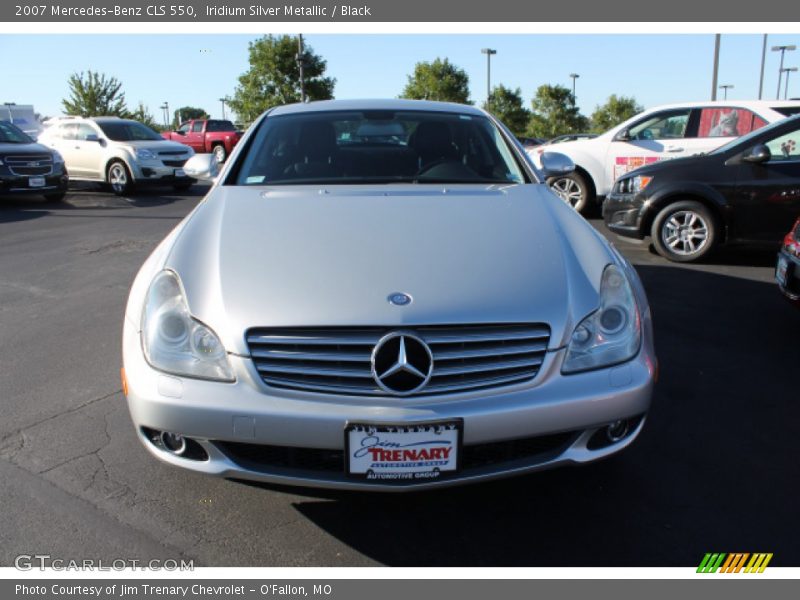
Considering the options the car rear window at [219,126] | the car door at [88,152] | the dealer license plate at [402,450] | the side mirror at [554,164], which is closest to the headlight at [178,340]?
the dealer license plate at [402,450]

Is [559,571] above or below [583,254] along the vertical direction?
below

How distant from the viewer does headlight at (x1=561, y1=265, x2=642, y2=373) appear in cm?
222

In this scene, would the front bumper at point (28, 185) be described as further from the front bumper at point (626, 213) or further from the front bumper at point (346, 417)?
the front bumper at point (346, 417)

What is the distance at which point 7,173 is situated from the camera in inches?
455

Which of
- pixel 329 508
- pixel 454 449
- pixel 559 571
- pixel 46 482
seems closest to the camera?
pixel 454 449

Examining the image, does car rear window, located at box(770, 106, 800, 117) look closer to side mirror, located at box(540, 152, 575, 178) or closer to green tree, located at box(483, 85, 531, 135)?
side mirror, located at box(540, 152, 575, 178)

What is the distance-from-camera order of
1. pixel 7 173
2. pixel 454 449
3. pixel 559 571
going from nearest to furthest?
pixel 454 449, pixel 559 571, pixel 7 173

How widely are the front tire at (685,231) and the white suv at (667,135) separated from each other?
1.93 meters

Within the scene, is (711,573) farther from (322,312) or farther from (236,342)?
(236,342)

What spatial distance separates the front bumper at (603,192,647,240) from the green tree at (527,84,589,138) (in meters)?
40.9

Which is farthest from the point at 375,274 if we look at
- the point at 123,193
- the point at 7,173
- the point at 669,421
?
the point at 123,193

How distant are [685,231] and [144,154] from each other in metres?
10.4

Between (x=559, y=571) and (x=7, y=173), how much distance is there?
40.0 feet
